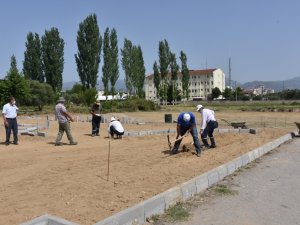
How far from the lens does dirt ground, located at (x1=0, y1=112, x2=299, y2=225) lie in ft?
18.6

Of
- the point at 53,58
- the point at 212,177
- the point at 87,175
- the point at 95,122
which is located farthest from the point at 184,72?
the point at 87,175

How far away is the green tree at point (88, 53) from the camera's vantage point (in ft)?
167

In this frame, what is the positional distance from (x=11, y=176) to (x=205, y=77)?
12530 centimetres

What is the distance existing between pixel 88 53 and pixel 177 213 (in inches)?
1839

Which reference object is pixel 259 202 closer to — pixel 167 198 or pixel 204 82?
pixel 167 198

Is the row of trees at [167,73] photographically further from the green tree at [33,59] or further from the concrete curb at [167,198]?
the concrete curb at [167,198]

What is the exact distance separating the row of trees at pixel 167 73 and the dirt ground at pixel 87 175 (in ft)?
200

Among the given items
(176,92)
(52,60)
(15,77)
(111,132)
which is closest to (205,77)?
(176,92)

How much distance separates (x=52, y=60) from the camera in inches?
2046

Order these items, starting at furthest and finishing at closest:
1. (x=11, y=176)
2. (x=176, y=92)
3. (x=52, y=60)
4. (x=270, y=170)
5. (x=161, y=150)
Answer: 1. (x=176, y=92)
2. (x=52, y=60)
3. (x=161, y=150)
4. (x=270, y=170)
5. (x=11, y=176)

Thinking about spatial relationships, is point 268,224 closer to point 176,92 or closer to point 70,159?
point 70,159

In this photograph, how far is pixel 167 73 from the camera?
248 feet

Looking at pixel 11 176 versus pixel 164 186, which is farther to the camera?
pixel 11 176

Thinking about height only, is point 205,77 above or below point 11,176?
above
